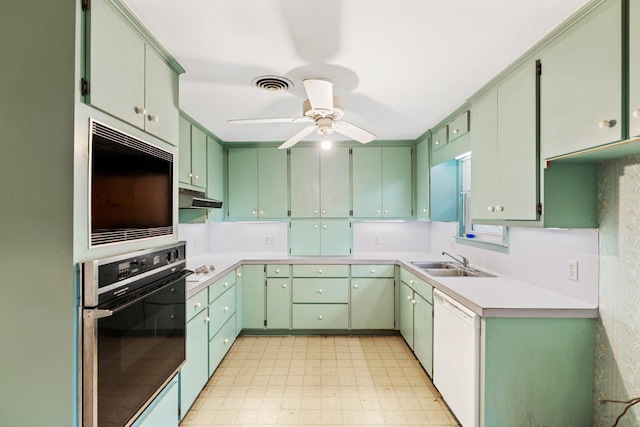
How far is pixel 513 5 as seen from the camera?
1272 millimetres

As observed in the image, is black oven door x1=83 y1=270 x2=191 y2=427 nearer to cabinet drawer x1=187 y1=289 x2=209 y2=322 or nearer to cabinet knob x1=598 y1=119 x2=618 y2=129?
cabinet drawer x1=187 y1=289 x2=209 y2=322

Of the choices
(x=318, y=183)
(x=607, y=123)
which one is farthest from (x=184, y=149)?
(x=607, y=123)

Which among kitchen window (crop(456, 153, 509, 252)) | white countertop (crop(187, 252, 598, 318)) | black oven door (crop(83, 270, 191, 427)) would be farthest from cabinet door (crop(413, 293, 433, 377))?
black oven door (crop(83, 270, 191, 427))

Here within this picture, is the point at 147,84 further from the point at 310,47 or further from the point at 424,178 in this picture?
the point at 424,178

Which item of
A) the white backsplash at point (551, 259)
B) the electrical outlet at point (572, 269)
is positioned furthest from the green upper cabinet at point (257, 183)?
the electrical outlet at point (572, 269)

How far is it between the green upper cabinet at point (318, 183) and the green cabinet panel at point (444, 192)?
0.97m

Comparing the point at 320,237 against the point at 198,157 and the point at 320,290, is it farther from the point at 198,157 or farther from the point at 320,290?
the point at 198,157

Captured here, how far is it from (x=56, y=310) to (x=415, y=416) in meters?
2.15

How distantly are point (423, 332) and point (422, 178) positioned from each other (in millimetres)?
1698

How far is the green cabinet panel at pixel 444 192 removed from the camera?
319 cm

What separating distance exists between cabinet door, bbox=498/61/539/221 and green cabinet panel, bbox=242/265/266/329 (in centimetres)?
247

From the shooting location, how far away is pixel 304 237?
11.7 feet

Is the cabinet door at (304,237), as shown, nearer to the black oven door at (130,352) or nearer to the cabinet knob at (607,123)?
the black oven door at (130,352)

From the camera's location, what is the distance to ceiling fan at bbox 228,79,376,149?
1637mm
